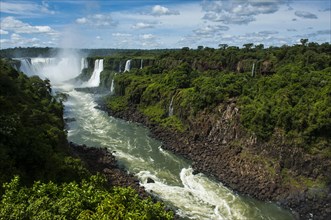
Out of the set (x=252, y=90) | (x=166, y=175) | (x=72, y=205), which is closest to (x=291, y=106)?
(x=252, y=90)

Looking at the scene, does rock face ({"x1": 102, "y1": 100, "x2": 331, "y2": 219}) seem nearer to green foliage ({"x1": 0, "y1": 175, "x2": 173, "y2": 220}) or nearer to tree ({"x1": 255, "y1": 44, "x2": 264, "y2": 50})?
green foliage ({"x1": 0, "y1": 175, "x2": 173, "y2": 220})

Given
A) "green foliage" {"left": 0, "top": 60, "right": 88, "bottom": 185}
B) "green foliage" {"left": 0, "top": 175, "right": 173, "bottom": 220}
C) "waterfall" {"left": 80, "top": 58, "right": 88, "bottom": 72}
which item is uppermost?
"waterfall" {"left": 80, "top": 58, "right": 88, "bottom": 72}

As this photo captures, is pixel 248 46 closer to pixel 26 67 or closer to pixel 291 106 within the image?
pixel 291 106

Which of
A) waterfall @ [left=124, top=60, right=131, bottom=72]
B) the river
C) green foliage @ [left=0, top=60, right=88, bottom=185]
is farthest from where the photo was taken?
waterfall @ [left=124, top=60, right=131, bottom=72]

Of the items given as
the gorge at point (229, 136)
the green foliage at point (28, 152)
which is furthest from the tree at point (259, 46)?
the green foliage at point (28, 152)

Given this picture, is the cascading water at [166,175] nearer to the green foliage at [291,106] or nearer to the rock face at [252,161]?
the rock face at [252,161]

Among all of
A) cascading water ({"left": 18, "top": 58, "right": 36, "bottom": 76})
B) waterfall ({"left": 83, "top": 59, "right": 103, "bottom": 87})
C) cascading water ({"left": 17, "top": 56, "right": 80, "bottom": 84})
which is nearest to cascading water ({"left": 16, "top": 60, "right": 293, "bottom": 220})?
waterfall ({"left": 83, "top": 59, "right": 103, "bottom": 87})

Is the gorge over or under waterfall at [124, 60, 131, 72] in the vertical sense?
under

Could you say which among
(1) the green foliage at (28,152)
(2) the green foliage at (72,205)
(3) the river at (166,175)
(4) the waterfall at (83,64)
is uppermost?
(4) the waterfall at (83,64)
